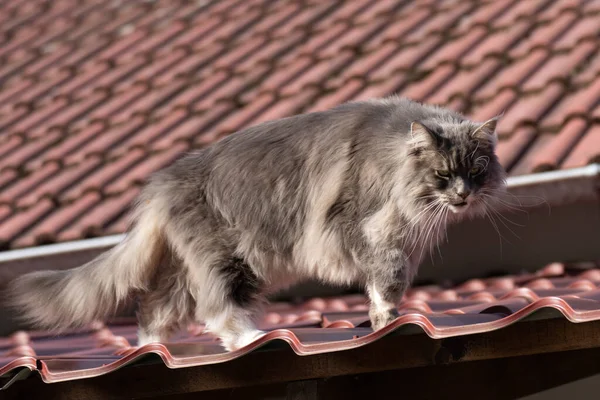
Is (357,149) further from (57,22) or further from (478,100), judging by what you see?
(57,22)

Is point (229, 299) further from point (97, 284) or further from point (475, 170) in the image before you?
point (475, 170)

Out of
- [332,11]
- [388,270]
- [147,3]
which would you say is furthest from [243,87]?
[388,270]

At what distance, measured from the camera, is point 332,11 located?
723cm

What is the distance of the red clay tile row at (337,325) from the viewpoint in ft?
8.73

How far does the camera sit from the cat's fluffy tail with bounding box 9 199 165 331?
138 inches

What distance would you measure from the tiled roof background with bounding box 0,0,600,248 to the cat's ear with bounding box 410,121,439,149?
4.95 feet

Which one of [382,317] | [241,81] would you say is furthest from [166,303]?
[241,81]

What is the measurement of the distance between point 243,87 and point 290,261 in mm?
3111

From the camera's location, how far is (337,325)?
3.59 meters

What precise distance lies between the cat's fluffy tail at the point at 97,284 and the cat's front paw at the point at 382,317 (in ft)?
2.66

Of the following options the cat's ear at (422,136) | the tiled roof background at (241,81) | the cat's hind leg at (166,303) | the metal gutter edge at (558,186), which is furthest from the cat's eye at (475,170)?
the tiled roof background at (241,81)

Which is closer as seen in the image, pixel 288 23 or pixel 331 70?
pixel 331 70

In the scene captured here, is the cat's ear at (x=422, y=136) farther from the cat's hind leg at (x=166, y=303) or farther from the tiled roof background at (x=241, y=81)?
the tiled roof background at (x=241, y=81)

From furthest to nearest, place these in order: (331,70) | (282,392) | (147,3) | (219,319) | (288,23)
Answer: (147,3)
(288,23)
(331,70)
(219,319)
(282,392)
